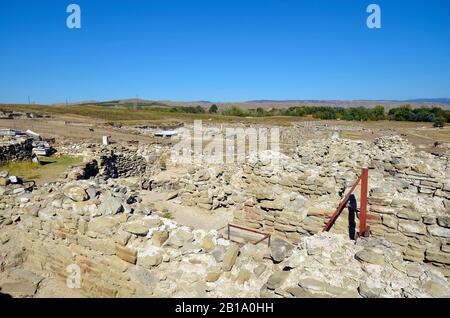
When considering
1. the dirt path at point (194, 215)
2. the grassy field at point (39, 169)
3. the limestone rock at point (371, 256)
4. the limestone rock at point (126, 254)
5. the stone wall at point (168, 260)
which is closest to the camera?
the stone wall at point (168, 260)

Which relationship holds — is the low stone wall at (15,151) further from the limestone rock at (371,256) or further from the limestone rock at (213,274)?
the limestone rock at (371,256)

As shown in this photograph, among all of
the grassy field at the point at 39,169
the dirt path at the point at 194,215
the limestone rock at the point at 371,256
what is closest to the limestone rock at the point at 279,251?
the limestone rock at the point at 371,256

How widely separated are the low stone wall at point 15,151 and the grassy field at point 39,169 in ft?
1.54

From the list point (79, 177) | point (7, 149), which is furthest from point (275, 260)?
point (7, 149)

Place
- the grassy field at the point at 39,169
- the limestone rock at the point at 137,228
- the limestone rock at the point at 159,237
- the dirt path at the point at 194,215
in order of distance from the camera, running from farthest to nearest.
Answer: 1. the grassy field at the point at 39,169
2. the dirt path at the point at 194,215
3. the limestone rock at the point at 137,228
4. the limestone rock at the point at 159,237

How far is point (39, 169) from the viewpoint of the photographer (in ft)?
51.3

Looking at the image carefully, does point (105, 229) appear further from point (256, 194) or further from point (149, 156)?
point (149, 156)

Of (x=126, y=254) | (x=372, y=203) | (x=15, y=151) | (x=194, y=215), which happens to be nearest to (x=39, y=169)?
(x=15, y=151)

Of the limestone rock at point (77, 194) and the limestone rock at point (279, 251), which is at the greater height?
the limestone rock at point (77, 194)

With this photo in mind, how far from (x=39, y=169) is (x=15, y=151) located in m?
2.35

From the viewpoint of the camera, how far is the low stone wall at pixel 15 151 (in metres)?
16.1

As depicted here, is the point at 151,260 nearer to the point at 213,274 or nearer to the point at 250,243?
the point at 213,274

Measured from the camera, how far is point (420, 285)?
3568 mm
